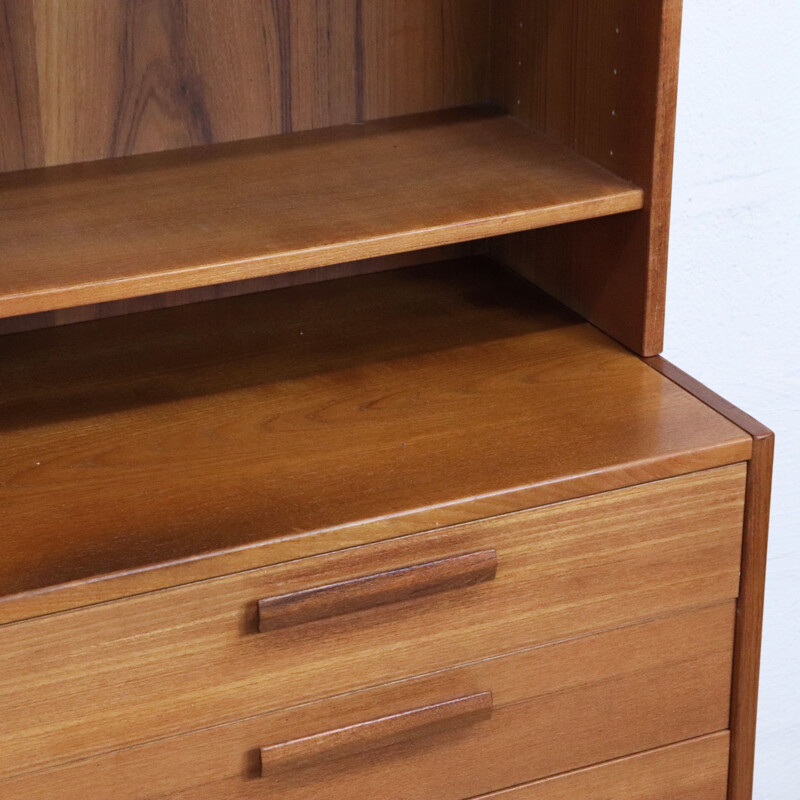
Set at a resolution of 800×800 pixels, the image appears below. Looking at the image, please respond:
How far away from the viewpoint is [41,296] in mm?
995

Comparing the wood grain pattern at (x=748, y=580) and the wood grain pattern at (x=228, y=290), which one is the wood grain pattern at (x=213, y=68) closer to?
the wood grain pattern at (x=228, y=290)

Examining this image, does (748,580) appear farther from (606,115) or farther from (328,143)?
(328,143)

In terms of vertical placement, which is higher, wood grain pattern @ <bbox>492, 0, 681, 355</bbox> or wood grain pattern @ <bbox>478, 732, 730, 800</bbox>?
wood grain pattern @ <bbox>492, 0, 681, 355</bbox>

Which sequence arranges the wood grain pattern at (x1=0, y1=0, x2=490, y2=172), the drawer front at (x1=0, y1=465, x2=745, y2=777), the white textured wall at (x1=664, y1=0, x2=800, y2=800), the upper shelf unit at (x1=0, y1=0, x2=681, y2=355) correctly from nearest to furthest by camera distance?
the drawer front at (x1=0, y1=465, x2=745, y2=777), the upper shelf unit at (x1=0, y1=0, x2=681, y2=355), the wood grain pattern at (x1=0, y1=0, x2=490, y2=172), the white textured wall at (x1=664, y1=0, x2=800, y2=800)

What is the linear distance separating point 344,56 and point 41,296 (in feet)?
1.72

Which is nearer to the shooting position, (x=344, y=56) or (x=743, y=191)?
(x=344, y=56)

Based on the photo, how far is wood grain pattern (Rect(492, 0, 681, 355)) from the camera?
1.12m

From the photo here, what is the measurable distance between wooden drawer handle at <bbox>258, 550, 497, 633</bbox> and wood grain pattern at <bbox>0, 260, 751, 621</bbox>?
0.04m

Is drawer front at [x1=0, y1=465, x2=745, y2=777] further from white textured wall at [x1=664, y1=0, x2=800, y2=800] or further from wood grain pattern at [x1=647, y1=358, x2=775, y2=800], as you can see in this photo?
white textured wall at [x1=664, y1=0, x2=800, y2=800]

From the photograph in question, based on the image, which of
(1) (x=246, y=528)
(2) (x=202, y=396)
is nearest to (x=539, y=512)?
(1) (x=246, y=528)

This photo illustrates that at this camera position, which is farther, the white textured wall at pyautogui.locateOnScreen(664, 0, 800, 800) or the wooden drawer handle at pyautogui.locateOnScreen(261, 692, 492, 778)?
the white textured wall at pyautogui.locateOnScreen(664, 0, 800, 800)

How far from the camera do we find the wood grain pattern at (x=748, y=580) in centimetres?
111

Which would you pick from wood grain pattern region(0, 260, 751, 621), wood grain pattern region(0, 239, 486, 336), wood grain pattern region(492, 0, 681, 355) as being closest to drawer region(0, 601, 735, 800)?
wood grain pattern region(0, 260, 751, 621)

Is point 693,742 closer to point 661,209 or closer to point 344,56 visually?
point 661,209
